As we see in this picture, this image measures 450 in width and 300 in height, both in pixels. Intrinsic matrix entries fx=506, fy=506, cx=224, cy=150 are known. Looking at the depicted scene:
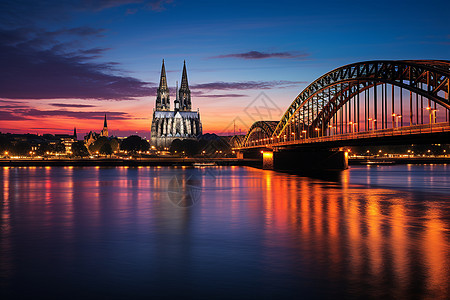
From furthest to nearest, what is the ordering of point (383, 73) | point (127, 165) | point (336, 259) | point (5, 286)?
point (127, 165)
point (383, 73)
point (336, 259)
point (5, 286)

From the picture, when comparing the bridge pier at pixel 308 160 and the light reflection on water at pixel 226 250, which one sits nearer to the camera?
the light reflection on water at pixel 226 250

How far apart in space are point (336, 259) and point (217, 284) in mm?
6169

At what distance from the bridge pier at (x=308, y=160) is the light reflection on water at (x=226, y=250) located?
230 feet

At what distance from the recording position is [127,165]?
173500 millimetres

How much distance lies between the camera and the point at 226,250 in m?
24.0

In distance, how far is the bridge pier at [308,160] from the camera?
379 feet

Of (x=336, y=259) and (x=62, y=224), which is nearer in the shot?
(x=336, y=259)

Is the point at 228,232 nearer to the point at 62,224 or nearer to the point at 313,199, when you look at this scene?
the point at 62,224

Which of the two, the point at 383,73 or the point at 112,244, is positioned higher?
the point at 383,73

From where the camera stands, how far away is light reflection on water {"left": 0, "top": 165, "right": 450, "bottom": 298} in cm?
1686

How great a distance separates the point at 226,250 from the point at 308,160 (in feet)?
310

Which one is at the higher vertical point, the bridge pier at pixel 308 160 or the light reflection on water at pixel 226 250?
the bridge pier at pixel 308 160

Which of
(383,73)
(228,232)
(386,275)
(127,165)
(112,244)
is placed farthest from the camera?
(127,165)

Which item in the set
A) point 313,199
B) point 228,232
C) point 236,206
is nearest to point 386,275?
point 228,232
